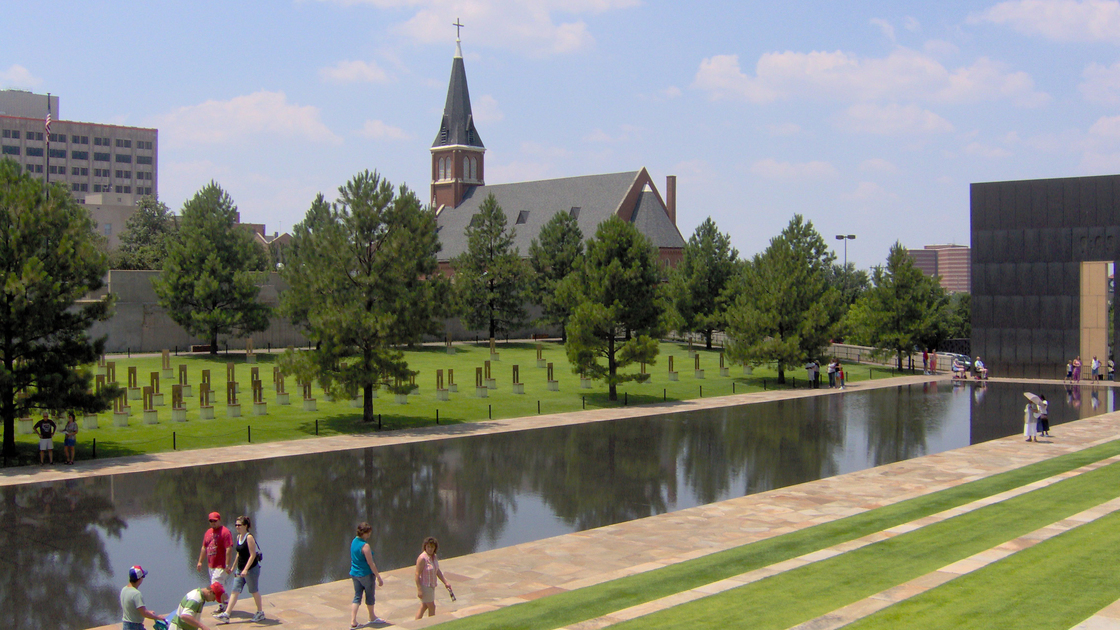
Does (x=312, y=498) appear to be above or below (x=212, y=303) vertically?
below

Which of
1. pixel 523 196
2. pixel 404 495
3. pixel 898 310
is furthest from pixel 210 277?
pixel 523 196

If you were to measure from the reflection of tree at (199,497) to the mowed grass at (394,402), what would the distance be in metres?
4.18

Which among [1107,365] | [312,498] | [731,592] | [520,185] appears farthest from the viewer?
[520,185]

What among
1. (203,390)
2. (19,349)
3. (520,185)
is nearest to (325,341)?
(203,390)

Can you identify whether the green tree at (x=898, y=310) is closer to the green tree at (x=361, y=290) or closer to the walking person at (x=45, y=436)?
the green tree at (x=361, y=290)

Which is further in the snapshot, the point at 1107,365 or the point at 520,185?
the point at 520,185

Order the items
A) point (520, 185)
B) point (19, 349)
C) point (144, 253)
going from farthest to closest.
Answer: point (520, 185) → point (144, 253) → point (19, 349)

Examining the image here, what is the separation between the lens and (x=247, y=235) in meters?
53.2

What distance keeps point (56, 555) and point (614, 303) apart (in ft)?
82.1

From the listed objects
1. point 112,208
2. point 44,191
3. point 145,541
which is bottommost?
point 145,541

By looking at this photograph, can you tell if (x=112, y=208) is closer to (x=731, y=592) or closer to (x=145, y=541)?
(x=145, y=541)

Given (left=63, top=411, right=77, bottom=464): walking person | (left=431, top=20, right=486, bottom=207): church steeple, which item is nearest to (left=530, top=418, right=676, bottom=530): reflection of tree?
(left=63, top=411, right=77, bottom=464): walking person

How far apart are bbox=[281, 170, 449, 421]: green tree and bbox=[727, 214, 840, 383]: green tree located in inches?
794

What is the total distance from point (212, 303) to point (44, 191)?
85.5 feet
